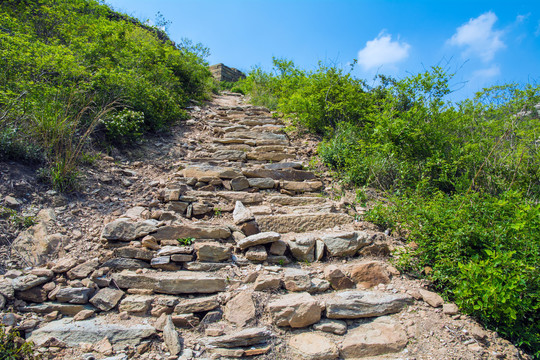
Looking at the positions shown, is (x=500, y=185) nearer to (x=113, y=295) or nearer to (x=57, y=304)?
(x=113, y=295)

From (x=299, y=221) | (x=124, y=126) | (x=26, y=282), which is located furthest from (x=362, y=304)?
(x=124, y=126)

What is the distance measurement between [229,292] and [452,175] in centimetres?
398

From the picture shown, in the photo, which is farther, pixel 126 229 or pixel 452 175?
pixel 452 175

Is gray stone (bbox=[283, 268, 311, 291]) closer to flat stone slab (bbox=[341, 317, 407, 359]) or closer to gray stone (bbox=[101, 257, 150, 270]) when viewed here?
flat stone slab (bbox=[341, 317, 407, 359])

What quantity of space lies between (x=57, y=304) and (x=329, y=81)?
650 cm

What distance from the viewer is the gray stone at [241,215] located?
3.90 m

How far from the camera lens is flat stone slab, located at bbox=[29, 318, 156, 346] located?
93.8 inches

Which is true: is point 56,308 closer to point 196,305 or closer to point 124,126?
point 196,305

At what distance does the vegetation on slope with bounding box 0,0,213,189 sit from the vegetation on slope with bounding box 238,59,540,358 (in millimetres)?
3440

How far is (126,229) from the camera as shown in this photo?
3.41 metres

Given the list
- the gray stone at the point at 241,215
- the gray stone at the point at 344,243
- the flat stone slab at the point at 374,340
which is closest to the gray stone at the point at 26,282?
the gray stone at the point at 241,215

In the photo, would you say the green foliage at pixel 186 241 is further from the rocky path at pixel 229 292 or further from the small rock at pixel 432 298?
the small rock at pixel 432 298

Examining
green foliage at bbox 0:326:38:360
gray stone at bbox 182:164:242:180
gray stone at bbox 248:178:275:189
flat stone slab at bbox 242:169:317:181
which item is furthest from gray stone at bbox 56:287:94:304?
flat stone slab at bbox 242:169:317:181

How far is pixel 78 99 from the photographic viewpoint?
5.19m
